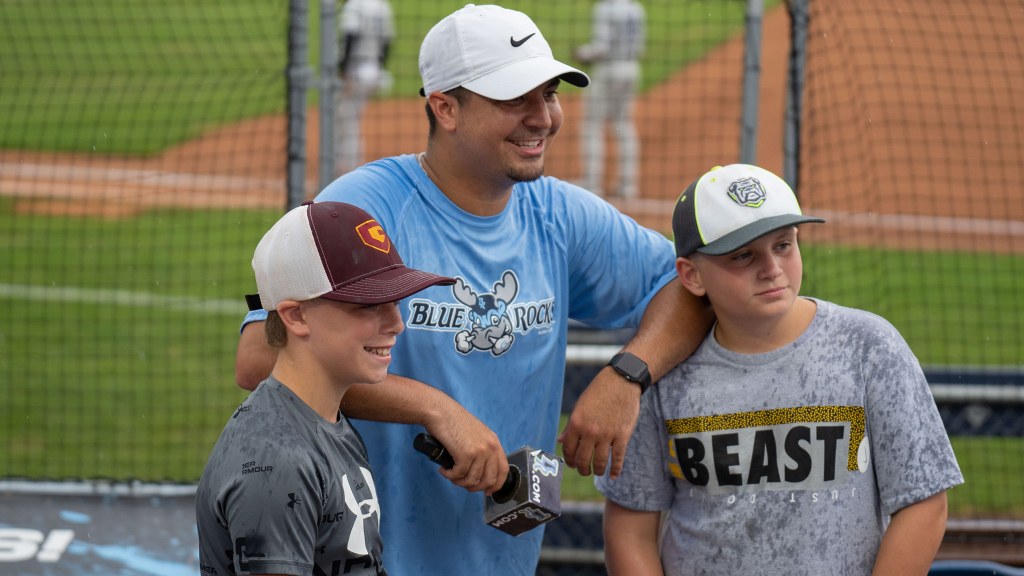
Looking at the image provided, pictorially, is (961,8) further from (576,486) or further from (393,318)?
(393,318)

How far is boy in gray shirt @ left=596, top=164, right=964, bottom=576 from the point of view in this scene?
9.33 feet

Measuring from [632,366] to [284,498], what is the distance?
1011 mm

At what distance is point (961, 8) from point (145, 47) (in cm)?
1353

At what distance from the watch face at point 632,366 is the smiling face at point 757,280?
A: 0.24 metres

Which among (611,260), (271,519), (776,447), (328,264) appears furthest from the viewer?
(611,260)

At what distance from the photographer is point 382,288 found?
99.5 inches

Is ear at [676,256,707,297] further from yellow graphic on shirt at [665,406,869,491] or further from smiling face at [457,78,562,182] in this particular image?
smiling face at [457,78,562,182]

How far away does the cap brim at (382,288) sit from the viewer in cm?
250

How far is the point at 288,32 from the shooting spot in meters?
4.86

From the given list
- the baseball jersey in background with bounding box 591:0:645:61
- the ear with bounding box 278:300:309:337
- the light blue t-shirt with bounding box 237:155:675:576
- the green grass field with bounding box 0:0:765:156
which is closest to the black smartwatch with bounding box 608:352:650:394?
the light blue t-shirt with bounding box 237:155:675:576

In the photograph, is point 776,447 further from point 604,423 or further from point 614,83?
point 614,83

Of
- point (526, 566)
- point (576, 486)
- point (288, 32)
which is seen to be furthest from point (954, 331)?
point (526, 566)

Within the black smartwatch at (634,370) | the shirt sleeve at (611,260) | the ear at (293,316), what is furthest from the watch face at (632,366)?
the ear at (293,316)

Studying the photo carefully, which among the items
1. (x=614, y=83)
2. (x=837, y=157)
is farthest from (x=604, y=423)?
(x=837, y=157)
